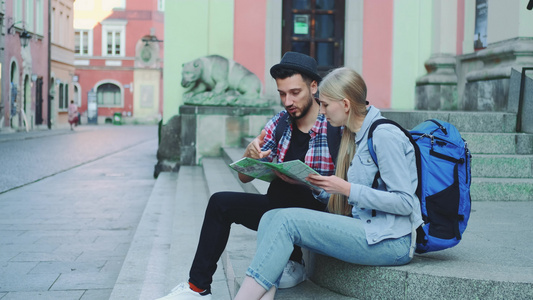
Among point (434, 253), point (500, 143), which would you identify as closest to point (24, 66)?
point (500, 143)

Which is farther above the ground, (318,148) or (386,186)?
(318,148)

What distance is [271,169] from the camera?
3.28 m

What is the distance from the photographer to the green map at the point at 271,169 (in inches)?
116

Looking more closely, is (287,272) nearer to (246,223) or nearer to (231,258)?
(246,223)

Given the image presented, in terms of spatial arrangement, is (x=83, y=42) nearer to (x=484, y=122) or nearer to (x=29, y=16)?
(x=29, y=16)

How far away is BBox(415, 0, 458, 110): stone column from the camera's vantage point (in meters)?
11.2

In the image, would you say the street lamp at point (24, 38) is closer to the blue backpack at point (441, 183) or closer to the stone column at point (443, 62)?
the stone column at point (443, 62)

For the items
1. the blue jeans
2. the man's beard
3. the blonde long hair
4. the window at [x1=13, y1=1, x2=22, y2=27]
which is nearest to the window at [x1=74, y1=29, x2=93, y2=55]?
the window at [x1=13, y1=1, x2=22, y2=27]

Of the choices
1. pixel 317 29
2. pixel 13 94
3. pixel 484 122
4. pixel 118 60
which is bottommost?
pixel 484 122

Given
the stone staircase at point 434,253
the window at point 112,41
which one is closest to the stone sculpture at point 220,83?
the stone staircase at point 434,253

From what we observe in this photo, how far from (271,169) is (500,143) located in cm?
437

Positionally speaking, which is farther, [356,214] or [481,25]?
[481,25]

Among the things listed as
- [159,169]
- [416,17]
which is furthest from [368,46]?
[159,169]

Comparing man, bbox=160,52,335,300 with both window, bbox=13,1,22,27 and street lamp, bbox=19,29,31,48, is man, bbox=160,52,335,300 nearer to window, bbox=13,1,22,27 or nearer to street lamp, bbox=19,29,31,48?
street lamp, bbox=19,29,31,48
